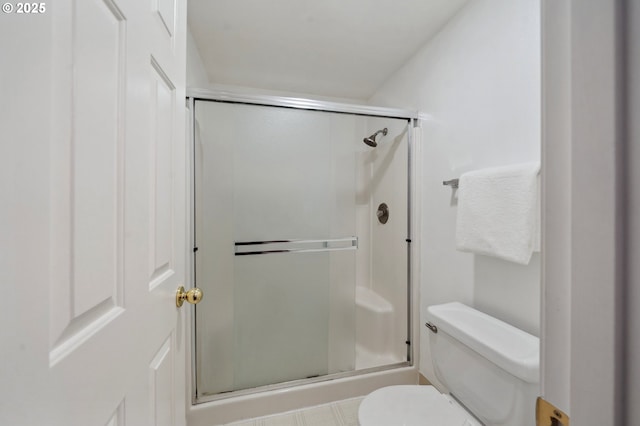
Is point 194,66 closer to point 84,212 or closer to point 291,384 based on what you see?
point 84,212

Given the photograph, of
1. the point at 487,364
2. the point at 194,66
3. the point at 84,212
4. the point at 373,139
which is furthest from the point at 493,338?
the point at 194,66

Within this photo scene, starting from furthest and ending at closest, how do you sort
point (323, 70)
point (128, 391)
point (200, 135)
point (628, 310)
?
point (323, 70)
point (200, 135)
point (128, 391)
point (628, 310)

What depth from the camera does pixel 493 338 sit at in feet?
3.09

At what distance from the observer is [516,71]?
3.43 feet

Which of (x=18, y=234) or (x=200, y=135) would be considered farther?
(x=200, y=135)

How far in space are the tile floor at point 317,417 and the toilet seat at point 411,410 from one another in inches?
19.5

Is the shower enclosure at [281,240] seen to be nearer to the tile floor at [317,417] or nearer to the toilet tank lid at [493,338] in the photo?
the tile floor at [317,417]

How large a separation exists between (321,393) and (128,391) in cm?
130

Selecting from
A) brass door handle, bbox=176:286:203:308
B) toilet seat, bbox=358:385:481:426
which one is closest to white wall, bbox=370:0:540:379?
toilet seat, bbox=358:385:481:426

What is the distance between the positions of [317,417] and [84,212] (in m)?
1.58

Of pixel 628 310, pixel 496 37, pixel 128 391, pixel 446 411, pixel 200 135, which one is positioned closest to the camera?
pixel 628 310

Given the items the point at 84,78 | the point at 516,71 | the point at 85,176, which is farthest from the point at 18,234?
Answer: the point at 516,71

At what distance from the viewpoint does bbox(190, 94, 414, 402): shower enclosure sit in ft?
4.68

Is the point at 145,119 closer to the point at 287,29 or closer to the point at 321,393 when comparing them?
the point at 287,29
